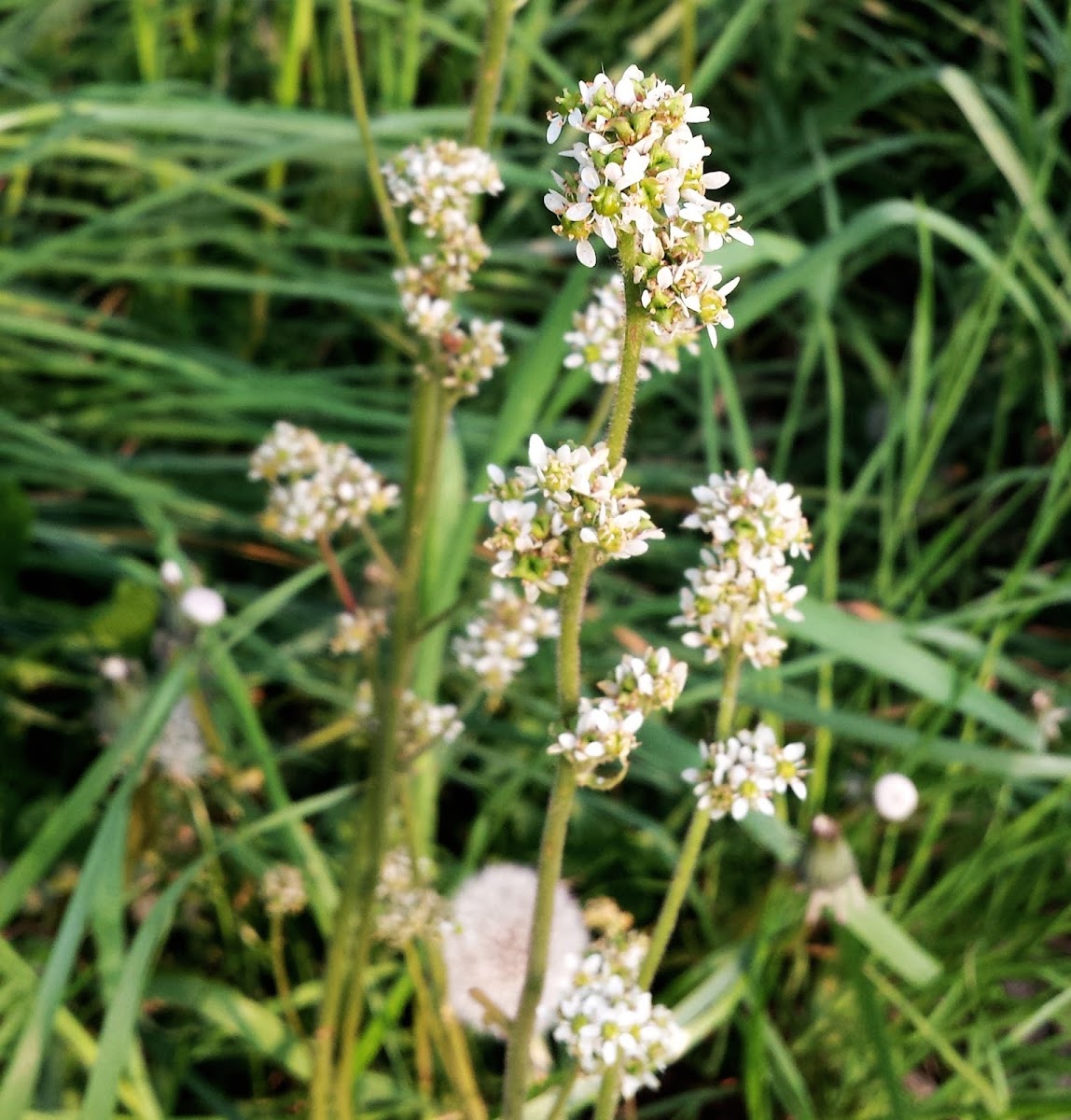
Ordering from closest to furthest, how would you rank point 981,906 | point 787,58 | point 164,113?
1. point 981,906
2. point 164,113
3. point 787,58

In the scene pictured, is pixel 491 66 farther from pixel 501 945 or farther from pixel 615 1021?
pixel 501 945

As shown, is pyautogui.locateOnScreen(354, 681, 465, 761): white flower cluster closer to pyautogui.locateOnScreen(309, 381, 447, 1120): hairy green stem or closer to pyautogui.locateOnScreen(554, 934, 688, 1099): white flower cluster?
pyautogui.locateOnScreen(309, 381, 447, 1120): hairy green stem

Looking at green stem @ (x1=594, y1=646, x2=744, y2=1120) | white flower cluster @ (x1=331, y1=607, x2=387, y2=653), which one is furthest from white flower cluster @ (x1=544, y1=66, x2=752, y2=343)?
white flower cluster @ (x1=331, y1=607, x2=387, y2=653)

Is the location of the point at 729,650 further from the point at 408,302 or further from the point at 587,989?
the point at 408,302

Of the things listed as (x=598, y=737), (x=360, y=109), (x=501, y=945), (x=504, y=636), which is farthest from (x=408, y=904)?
(x=360, y=109)

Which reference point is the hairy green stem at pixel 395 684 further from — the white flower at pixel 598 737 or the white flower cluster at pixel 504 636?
the white flower at pixel 598 737

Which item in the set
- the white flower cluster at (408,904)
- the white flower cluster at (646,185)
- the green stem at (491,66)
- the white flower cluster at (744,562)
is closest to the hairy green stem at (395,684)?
the white flower cluster at (408,904)

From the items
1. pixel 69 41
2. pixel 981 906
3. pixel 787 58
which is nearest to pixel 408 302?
pixel 981 906
